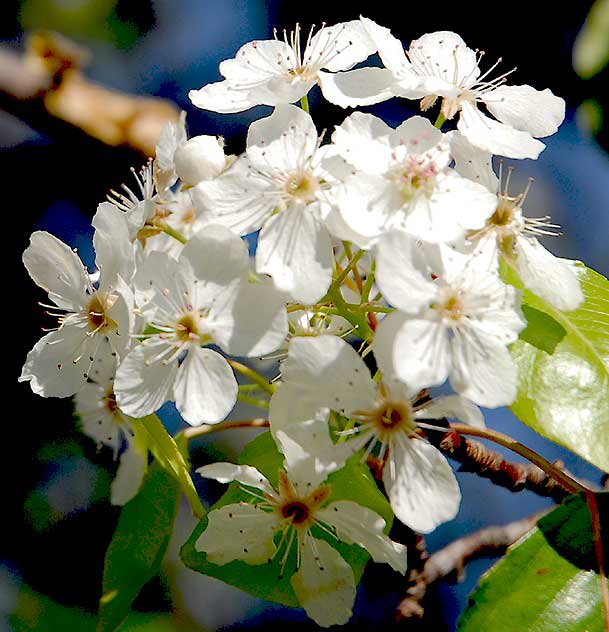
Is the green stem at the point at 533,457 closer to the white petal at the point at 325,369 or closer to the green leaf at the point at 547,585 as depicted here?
the green leaf at the point at 547,585

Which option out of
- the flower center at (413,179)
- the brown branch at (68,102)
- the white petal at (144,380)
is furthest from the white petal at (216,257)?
the brown branch at (68,102)

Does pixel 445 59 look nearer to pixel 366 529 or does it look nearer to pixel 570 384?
pixel 570 384

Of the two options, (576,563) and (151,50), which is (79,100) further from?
(576,563)

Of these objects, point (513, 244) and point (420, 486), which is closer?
point (420, 486)

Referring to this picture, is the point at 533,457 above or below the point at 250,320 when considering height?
below

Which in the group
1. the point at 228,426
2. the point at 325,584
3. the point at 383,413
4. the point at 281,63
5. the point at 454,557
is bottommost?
the point at 454,557

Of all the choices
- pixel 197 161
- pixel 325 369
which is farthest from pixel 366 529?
pixel 197 161
